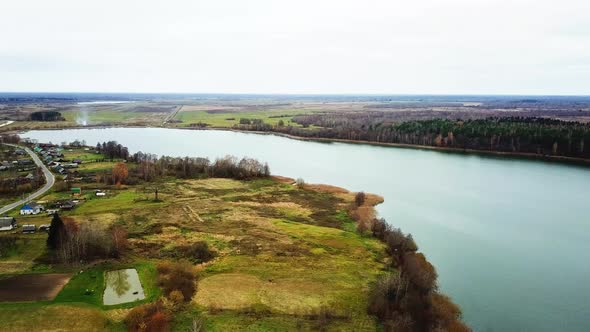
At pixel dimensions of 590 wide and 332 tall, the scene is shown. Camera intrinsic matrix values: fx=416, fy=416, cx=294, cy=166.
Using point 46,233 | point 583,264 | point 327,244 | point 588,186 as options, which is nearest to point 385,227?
point 327,244

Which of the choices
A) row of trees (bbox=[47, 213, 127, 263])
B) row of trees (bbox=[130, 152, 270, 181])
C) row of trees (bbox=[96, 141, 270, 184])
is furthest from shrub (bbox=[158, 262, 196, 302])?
row of trees (bbox=[130, 152, 270, 181])

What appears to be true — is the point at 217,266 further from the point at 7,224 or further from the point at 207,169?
the point at 207,169

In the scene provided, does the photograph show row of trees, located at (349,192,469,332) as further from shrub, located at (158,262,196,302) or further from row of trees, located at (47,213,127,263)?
row of trees, located at (47,213,127,263)

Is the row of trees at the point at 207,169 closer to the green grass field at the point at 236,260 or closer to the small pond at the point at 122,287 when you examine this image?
the green grass field at the point at 236,260

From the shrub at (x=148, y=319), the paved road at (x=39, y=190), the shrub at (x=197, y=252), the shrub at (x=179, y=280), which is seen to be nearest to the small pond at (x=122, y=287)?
the shrub at (x=179, y=280)

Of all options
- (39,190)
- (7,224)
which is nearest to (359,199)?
(7,224)

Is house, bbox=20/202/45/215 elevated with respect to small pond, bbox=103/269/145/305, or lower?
elevated
